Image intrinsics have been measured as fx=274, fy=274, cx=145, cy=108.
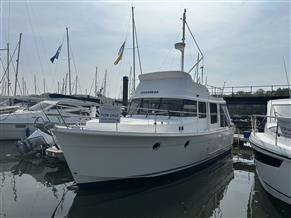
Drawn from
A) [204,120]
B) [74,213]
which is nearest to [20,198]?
[74,213]

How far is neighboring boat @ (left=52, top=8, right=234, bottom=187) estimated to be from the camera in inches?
268

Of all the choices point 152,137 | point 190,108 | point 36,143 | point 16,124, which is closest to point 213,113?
point 190,108

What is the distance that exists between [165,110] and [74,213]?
175 inches

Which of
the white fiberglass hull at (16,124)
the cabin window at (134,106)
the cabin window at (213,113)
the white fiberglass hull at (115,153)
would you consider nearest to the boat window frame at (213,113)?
the cabin window at (213,113)

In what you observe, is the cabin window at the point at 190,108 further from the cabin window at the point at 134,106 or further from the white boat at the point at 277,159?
the white boat at the point at 277,159

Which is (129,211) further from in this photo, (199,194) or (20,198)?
(20,198)

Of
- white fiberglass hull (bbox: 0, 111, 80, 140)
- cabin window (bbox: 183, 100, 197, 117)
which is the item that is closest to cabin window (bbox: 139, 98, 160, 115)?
cabin window (bbox: 183, 100, 197, 117)

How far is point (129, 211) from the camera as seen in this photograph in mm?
6266

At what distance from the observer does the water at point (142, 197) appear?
626 centimetres

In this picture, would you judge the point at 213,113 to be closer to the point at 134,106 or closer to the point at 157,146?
the point at 134,106

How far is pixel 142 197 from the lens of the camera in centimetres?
708

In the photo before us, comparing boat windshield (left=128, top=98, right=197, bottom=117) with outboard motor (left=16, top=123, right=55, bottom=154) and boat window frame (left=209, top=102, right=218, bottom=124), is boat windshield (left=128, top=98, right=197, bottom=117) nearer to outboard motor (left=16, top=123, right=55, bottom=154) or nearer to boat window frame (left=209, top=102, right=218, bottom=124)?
boat window frame (left=209, top=102, right=218, bottom=124)

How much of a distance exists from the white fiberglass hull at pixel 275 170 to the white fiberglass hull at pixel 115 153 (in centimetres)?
221

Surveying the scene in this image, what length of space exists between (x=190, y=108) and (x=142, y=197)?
152 inches
